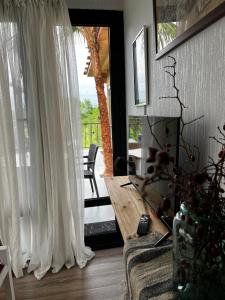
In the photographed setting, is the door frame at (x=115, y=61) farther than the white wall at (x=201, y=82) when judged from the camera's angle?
Yes

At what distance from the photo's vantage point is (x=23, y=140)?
2115 mm

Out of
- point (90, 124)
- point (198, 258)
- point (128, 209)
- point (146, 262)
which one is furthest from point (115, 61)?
point (198, 258)

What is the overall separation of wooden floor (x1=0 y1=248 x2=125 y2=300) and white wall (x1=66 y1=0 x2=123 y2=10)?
2.27 meters

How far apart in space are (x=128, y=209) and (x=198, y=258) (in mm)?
869

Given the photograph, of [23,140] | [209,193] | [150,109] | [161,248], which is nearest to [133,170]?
[150,109]

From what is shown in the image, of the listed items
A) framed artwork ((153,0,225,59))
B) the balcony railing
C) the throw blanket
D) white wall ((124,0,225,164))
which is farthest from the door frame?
the throw blanket

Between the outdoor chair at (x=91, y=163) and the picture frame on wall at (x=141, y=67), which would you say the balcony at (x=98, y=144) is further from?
the picture frame on wall at (x=141, y=67)

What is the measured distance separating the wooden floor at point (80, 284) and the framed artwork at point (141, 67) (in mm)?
1370

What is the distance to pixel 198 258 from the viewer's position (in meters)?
0.63

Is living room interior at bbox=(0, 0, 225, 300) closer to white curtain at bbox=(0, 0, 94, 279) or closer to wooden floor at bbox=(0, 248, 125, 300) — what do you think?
wooden floor at bbox=(0, 248, 125, 300)

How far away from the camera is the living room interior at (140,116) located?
89 cm

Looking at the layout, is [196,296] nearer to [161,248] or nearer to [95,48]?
[161,248]

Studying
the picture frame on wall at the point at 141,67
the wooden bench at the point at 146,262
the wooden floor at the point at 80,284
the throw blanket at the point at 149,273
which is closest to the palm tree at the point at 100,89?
the picture frame on wall at the point at 141,67

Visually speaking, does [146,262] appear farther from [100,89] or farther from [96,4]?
[96,4]
